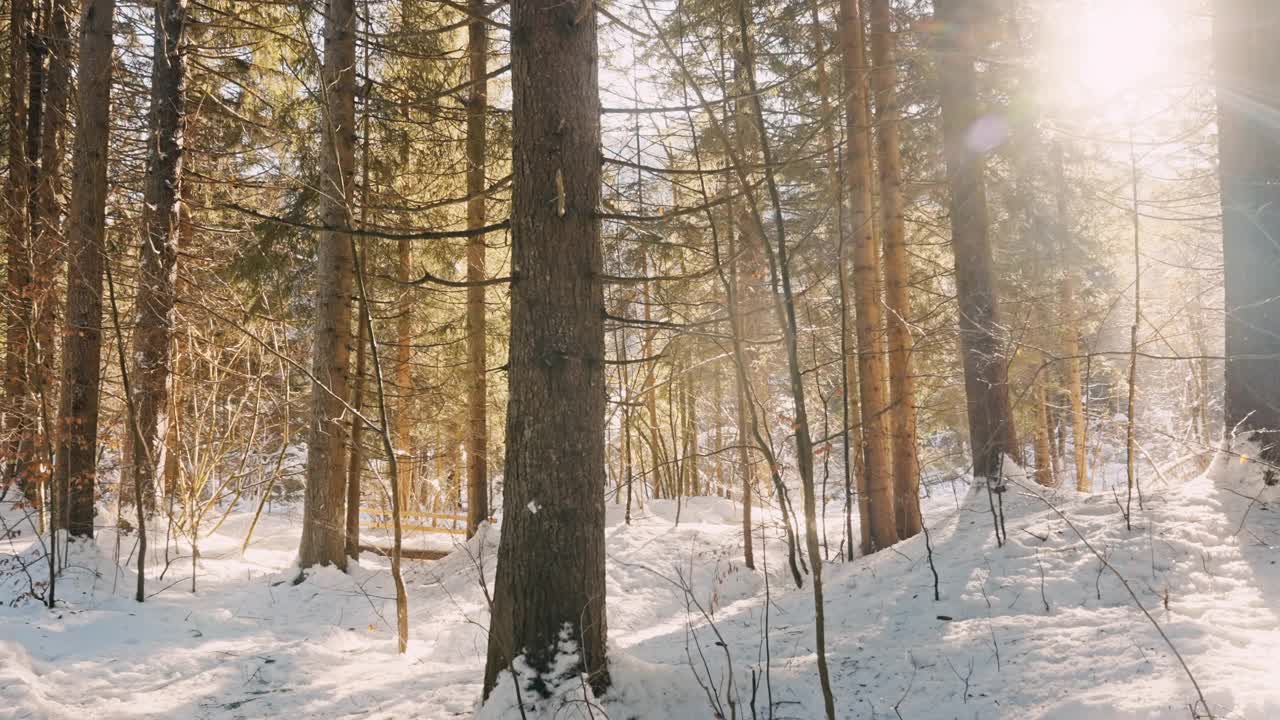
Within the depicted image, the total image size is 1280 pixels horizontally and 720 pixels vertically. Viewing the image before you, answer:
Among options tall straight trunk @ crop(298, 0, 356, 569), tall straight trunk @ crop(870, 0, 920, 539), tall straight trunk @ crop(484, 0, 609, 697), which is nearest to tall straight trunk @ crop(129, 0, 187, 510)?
tall straight trunk @ crop(298, 0, 356, 569)

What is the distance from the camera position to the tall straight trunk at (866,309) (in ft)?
24.1

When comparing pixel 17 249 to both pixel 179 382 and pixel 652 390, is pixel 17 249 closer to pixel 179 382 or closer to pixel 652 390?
pixel 179 382

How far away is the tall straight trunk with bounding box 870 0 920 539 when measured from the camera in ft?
24.1

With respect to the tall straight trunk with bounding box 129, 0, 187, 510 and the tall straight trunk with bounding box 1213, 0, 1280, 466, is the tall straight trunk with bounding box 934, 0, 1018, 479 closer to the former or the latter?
the tall straight trunk with bounding box 1213, 0, 1280, 466

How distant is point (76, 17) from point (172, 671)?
8.68 metres

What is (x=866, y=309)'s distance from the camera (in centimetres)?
743

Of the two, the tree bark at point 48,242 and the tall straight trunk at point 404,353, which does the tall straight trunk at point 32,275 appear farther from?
the tall straight trunk at point 404,353

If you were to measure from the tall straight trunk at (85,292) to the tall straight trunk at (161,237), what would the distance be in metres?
0.51

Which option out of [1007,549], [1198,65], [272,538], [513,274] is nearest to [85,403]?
[272,538]

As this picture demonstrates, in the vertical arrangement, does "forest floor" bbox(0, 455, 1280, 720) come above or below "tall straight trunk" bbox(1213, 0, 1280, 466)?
below

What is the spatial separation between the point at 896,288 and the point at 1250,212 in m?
3.17

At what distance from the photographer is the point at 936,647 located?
12.3 feet

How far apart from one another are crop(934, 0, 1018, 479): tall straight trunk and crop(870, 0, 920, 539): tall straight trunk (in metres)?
0.58

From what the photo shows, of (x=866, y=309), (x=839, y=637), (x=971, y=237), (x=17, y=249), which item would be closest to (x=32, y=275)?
(x=17, y=249)
